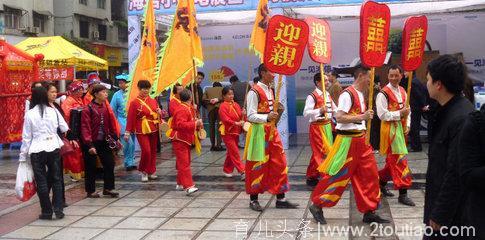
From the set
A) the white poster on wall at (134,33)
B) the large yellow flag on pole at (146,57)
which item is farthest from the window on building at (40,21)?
the large yellow flag on pole at (146,57)

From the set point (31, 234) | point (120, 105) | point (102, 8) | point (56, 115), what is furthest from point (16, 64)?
point (102, 8)

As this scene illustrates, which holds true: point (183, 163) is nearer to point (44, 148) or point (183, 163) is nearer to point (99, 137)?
point (99, 137)

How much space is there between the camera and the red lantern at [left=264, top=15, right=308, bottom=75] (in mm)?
5746

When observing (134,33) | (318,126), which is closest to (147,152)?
(318,126)

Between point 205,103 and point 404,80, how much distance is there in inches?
168

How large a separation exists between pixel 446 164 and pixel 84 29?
A: 3023cm

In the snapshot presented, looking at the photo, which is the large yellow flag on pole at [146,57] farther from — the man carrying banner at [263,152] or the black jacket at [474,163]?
the black jacket at [474,163]

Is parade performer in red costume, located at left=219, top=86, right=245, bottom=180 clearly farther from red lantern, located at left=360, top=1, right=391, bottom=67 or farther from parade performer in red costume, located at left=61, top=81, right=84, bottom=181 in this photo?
red lantern, located at left=360, top=1, right=391, bottom=67

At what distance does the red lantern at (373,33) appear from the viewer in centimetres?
Answer: 539

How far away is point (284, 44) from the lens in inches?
229

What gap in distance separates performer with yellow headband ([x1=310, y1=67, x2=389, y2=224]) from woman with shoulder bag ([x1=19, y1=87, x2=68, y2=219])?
298cm

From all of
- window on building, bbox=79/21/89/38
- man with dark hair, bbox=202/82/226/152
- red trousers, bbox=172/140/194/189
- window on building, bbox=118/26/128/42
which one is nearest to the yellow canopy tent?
man with dark hair, bbox=202/82/226/152

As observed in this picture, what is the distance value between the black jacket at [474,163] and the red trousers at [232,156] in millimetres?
5586

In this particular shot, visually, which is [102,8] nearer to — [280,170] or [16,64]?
[16,64]
